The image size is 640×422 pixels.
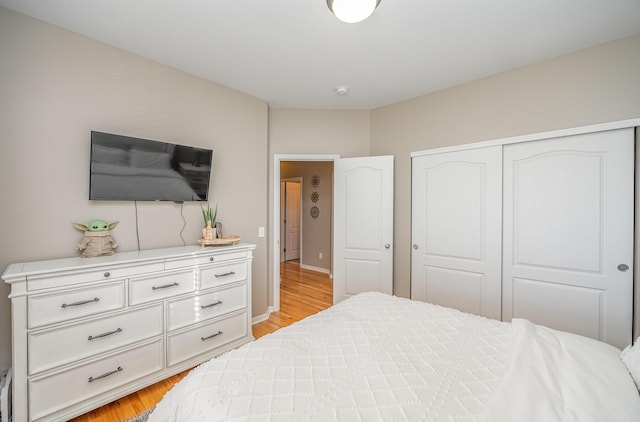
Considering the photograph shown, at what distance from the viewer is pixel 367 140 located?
11.6 ft

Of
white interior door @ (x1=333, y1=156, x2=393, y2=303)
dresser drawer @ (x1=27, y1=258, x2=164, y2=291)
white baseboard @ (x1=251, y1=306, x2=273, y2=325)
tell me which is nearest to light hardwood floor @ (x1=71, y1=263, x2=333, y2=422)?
white baseboard @ (x1=251, y1=306, x2=273, y2=325)

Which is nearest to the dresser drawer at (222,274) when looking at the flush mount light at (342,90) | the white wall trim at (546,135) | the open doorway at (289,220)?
the flush mount light at (342,90)

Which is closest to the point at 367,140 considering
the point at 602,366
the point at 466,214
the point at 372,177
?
the point at 372,177

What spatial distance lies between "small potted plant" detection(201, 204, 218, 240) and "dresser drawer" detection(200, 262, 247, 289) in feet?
1.11

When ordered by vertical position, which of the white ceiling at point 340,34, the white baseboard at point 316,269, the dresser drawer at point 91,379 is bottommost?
the white baseboard at point 316,269

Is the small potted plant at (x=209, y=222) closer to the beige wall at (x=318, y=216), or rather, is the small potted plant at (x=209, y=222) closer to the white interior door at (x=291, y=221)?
the beige wall at (x=318, y=216)

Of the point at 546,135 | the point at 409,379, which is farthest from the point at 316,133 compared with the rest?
the point at 409,379

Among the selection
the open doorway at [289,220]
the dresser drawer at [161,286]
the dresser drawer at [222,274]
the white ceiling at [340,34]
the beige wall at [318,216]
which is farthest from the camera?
the open doorway at [289,220]

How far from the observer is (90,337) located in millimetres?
1697

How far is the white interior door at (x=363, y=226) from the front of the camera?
3178mm

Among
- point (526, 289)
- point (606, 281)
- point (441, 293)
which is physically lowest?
point (441, 293)

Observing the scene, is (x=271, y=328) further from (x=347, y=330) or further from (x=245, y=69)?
(x=245, y=69)

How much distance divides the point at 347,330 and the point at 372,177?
216 cm

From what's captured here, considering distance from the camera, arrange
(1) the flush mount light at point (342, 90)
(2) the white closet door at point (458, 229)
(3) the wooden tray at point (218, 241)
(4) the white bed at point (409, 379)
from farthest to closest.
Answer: (1) the flush mount light at point (342, 90), (2) the white closet door at point (458, 229), (3) the wooden tray at point (218, 241), (4) the white bed at point (409, 379)
